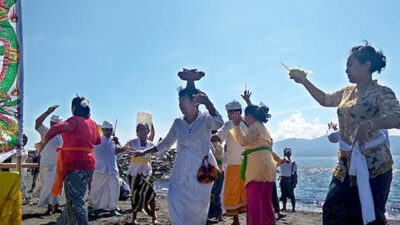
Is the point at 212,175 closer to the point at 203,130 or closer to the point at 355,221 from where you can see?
the point at 203,130

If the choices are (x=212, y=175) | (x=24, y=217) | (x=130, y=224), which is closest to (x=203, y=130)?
(x=212, y=175)

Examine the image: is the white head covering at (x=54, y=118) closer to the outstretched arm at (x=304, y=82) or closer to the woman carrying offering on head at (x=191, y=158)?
the woman carrying offering on head at (x=191, y=158)

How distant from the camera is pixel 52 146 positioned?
958cm

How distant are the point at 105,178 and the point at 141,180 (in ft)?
5.72

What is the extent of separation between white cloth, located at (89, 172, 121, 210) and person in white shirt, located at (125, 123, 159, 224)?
1.43 metres

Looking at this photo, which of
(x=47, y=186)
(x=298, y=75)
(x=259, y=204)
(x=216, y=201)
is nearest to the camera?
(x=298, y=75)

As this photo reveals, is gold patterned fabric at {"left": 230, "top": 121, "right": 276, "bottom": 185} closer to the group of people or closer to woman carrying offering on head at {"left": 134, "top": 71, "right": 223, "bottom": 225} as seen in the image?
the group of people

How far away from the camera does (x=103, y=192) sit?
9375 millimetres

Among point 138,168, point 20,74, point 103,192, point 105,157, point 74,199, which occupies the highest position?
point 20,74

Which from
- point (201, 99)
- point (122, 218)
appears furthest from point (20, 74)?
point (122, 218)

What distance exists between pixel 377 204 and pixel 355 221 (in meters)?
0.25

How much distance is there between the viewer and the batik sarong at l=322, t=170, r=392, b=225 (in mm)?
3248

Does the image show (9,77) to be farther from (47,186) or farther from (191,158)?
(47,186)

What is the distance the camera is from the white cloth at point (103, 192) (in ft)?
30.7
